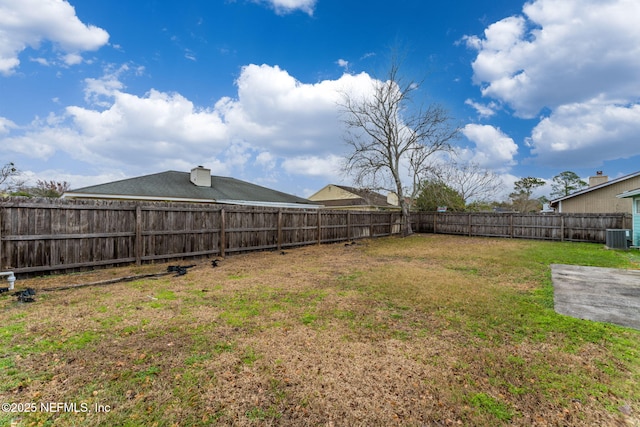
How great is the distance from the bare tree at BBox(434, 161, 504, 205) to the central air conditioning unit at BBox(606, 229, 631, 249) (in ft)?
52.2

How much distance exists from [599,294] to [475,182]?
26654 millimetres

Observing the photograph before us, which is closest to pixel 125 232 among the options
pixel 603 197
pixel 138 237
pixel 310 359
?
pixel 138 237

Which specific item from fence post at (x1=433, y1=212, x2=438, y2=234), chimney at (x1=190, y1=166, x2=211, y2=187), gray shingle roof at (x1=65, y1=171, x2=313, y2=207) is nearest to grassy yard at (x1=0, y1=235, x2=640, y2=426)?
gray shingle roof at (x1=65, y1=171, x2=313, y2=207)

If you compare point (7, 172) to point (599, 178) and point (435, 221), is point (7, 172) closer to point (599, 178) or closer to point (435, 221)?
point (435, 221)

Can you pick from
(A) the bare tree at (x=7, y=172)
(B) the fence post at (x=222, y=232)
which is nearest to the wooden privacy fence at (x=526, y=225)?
(B) the fence post at (x=222, y=232)

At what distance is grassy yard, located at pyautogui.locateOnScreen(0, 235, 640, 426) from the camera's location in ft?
6.71

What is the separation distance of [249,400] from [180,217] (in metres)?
7.47

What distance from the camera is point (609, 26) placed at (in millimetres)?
8219

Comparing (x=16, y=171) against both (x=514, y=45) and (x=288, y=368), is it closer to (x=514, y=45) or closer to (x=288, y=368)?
(x=288, y=368)

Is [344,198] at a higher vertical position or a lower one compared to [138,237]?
higher

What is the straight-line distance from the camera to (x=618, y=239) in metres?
12.1

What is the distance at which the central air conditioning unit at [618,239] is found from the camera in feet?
39.4

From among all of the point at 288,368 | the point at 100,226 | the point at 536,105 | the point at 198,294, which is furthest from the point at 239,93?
the point at 536,105

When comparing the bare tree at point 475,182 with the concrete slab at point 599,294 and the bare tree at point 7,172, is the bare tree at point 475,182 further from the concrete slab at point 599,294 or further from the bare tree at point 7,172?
the bare tree at point 7,172
